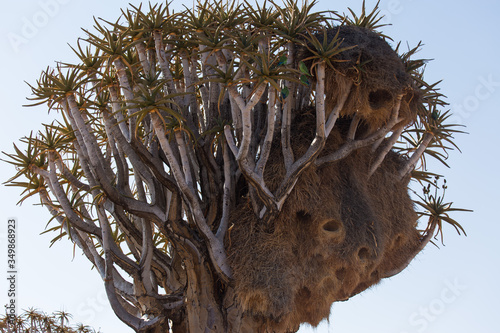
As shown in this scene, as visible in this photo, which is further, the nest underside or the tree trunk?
the tree trunk

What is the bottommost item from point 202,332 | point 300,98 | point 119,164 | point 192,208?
point 202,332

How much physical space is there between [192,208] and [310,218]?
5.55ft

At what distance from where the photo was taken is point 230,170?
8.95 m

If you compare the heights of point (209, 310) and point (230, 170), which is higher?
point (230, 170)

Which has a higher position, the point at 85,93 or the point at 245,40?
the point at 85,93

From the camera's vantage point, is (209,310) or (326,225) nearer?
(209,310)

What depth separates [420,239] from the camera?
10.1m

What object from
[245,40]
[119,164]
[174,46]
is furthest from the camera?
[174,46]

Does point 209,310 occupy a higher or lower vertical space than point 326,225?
lower

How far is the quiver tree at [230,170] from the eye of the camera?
8.43m

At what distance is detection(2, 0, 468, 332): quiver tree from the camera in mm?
8430

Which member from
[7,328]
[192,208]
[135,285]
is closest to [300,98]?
[192,208]

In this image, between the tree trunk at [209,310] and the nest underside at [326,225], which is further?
the tree trunk at [209,310]

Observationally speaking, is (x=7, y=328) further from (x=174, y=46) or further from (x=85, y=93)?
(x=174, y=46)
